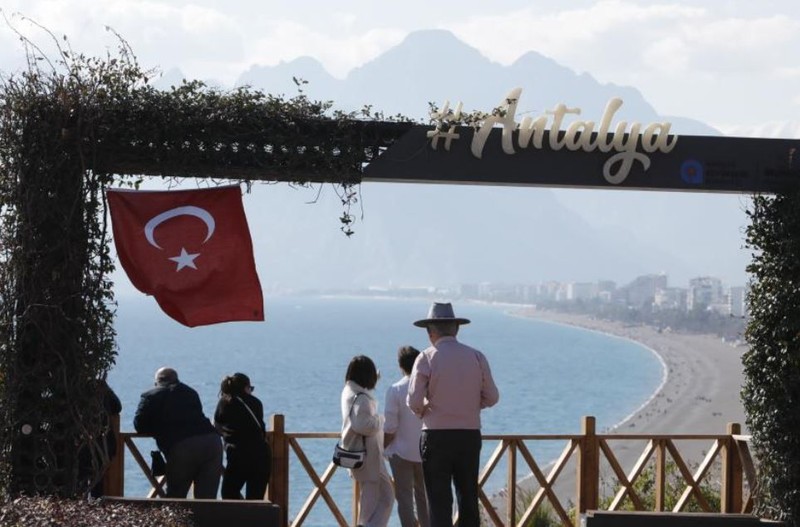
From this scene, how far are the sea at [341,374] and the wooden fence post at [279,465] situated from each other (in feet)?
76.5

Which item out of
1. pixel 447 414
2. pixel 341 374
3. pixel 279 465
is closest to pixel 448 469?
pixel 447 414

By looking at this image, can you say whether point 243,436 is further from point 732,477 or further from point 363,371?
point 732,477

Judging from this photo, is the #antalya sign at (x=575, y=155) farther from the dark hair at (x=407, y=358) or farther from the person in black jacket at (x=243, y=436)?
the person in black jacket at (x=243, y=436)

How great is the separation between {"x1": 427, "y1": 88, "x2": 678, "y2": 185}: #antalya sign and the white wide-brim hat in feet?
4.59

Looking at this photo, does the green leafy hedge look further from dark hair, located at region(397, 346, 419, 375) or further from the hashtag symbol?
dark hair, located at region(397, 346, 419, 375)

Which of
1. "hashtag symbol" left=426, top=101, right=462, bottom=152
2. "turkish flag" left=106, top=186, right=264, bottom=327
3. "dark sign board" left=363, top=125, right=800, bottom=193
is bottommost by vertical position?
"turkish flag" left=106, top=186, right=264, bottom=327

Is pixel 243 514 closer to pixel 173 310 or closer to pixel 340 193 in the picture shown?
pixel 173 310

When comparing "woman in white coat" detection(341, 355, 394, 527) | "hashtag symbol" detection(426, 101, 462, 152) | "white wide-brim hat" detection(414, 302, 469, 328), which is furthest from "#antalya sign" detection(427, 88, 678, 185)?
"woman in white coat" detection(341, 355, 394, 527)

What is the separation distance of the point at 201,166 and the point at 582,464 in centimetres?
414

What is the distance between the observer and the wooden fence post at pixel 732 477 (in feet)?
37.9

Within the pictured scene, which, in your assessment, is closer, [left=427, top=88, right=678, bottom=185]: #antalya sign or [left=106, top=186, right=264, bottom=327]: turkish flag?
[left=106, top=186, right=264, bottom=327]: turkish flag

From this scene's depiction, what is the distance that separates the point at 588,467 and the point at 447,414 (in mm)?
2565

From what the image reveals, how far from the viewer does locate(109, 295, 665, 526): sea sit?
204 feet

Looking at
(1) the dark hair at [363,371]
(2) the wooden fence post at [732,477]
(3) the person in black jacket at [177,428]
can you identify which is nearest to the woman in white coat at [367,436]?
(1) the dark hair at [363,371]
